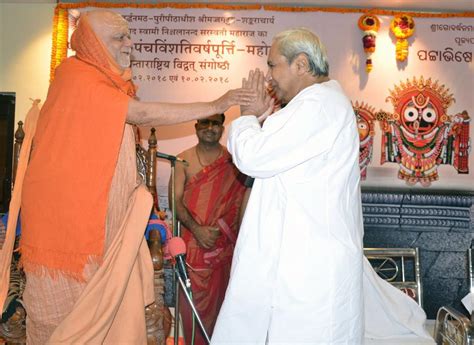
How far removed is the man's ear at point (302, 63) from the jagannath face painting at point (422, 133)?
3298 mm

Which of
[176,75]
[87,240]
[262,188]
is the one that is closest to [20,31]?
[176,75]

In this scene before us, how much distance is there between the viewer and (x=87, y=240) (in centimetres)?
245

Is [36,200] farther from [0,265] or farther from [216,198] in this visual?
[216,198]

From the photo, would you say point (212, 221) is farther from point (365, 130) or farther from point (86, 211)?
point (86, 211)

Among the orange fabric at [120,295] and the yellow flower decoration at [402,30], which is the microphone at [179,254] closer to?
the orange fabric at [120,295]

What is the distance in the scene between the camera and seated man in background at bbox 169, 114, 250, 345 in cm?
446

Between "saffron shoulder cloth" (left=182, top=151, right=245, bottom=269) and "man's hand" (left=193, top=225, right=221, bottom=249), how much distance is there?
1.8 inches

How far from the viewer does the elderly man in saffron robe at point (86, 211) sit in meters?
2.44

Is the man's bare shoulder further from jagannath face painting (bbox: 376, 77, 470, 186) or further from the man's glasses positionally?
jagannath face painting (bbox: 376, 77, 470, 186)

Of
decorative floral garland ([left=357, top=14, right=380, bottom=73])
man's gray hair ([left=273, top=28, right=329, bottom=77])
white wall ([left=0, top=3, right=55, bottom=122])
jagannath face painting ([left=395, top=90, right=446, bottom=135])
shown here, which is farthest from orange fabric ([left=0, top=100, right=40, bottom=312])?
jagannath face painting ([left=395, top=90, right=446, bottom=135])

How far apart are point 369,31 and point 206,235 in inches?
97.8

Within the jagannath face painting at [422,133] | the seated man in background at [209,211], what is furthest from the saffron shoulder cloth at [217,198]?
the jagannath face painting at [422,133]

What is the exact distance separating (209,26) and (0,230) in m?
2.92

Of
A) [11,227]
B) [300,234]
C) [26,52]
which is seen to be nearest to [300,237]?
[300,234]
